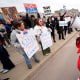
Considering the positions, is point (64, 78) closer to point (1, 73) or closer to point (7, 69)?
point (7, 69)

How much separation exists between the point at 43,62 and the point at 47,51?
2.05 ft

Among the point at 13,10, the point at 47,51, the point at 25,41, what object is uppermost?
the point at 13,10

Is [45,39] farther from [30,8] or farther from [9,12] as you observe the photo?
[30,8]

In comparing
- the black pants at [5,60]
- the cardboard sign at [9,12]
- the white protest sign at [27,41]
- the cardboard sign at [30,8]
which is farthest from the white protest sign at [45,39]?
the cardboard sign at [30,8]

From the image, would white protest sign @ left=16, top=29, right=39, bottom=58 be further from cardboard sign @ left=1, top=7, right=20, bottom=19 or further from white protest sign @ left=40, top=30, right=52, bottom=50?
cardboard sign @ left=1, top=7, right=20, bottom=19

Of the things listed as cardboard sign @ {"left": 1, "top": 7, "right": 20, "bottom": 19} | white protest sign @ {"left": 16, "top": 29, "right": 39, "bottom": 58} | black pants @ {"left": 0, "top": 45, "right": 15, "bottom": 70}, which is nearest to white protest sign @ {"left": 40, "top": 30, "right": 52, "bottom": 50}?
white protest sign @ {"left": 16, "top": 29, "right": 39, "bottom": 58}

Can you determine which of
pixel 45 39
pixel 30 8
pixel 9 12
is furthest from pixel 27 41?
pixel 30 8

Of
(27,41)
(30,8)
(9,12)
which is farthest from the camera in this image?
(30,8)

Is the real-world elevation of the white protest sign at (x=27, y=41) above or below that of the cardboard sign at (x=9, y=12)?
below

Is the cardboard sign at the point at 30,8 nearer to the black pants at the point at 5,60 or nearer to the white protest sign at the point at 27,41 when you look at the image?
the white protest sign at the point at 27,41

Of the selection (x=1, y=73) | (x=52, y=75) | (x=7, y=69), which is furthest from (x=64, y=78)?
(x=1, y=73)

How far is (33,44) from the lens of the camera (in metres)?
2.43

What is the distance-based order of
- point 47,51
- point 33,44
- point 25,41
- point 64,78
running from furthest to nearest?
point 47,51, point 33,44, point 25,41, point 64,78

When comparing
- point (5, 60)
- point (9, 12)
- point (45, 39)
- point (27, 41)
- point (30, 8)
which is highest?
point (30, 8)
